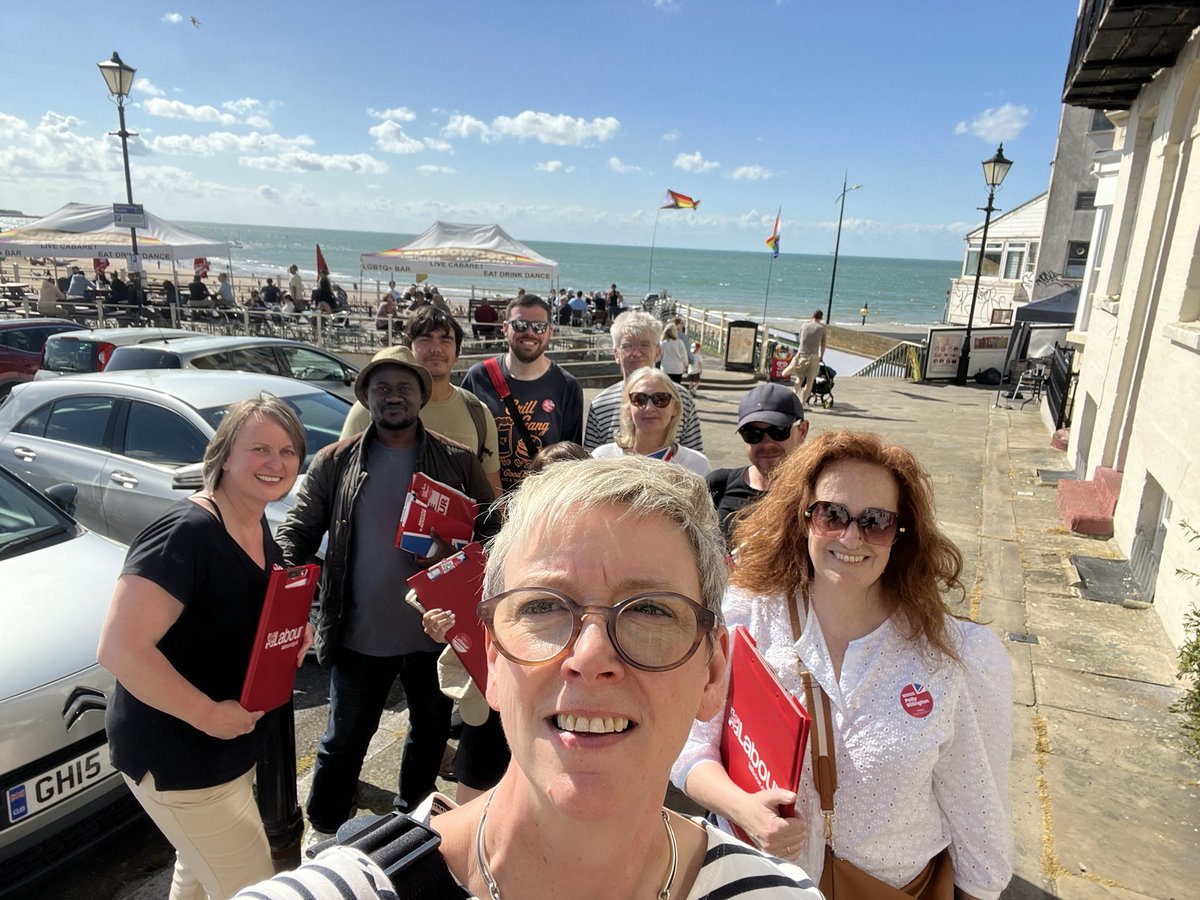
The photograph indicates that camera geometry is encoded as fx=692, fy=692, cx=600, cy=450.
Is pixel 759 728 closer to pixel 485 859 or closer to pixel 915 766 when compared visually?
pixel 915 766

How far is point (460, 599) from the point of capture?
2.38m

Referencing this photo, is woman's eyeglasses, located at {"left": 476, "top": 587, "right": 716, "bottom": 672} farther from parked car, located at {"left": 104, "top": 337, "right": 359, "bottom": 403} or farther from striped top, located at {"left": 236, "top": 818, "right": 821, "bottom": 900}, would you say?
parked car, located at {"left": 104, "top": 337, "right": 359, "bottom": 403}

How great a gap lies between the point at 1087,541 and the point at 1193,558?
2.44 metres

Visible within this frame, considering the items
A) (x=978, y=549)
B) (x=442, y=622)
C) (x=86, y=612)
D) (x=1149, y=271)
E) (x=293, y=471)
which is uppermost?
(x=1149, y=271)

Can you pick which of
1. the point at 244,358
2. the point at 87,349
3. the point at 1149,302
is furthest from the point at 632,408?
the point at 87,349

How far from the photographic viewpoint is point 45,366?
9117mm

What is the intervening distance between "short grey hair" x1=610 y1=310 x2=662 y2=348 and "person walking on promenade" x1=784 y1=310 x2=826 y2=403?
9310 millimetres

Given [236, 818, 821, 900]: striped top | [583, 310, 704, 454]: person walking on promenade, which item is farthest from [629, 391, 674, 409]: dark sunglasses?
[236, 818, 821, 900]: striped top

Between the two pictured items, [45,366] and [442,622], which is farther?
[45,366]

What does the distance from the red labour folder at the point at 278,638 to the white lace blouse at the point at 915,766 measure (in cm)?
152

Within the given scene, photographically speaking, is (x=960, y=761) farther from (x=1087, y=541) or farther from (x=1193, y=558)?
(x=1087, y=541)

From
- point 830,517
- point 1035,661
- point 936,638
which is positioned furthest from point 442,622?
point 1035,661

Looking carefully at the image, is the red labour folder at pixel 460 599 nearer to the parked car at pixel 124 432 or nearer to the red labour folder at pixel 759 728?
the red labour folder at pixel 759 728

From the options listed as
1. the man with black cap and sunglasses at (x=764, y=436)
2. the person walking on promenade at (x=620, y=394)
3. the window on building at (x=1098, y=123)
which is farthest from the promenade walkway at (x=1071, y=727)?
the window on building at (x=1098, y=123)
